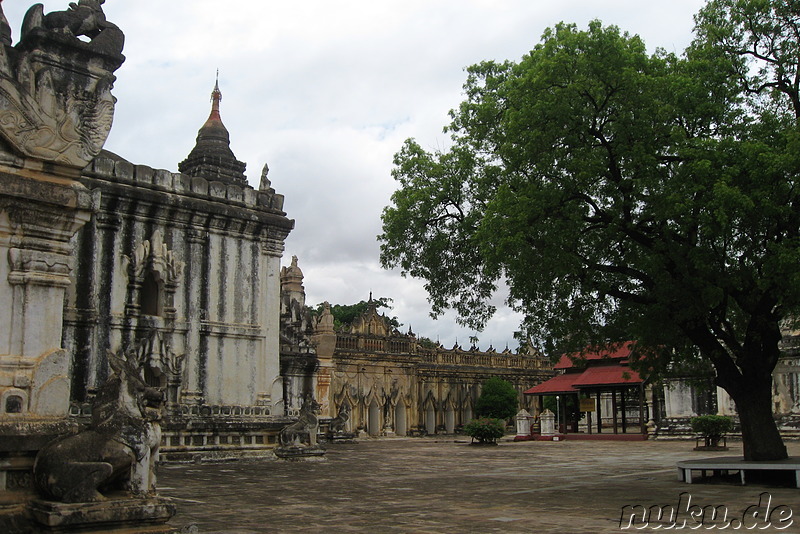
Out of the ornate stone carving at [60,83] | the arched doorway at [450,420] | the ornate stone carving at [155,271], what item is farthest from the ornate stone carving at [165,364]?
the arched doorway at [450,420]

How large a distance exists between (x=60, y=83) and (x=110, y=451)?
3.38 m

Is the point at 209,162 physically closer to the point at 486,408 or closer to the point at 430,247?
the point at 430,247

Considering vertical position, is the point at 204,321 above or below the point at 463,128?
below

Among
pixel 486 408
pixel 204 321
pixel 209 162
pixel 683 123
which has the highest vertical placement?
pixel 209 162

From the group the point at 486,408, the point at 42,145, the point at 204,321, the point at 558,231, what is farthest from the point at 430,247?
the point at 486,408

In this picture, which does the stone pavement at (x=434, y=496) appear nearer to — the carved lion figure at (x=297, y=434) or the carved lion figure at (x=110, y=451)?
the carved lion figure at (x=110, y=451)

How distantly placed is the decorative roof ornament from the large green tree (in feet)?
44.2

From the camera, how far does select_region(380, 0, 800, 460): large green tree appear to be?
12320mm

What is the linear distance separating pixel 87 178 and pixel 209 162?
7.57m

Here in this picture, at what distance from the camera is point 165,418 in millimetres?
18953

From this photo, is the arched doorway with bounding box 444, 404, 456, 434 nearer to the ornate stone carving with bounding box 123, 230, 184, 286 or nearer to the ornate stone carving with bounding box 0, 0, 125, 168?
the ornate stone carving with bounding box 123, 230, 184, 286

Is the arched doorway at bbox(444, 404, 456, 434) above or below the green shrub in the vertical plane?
below

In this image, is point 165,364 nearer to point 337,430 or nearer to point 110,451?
point 110,451

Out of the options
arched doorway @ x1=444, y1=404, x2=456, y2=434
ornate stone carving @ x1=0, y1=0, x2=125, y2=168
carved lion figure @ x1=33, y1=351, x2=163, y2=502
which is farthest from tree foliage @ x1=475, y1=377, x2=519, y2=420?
ornate stone carving @ x1=0, y1=0, x2=125, y2=168
